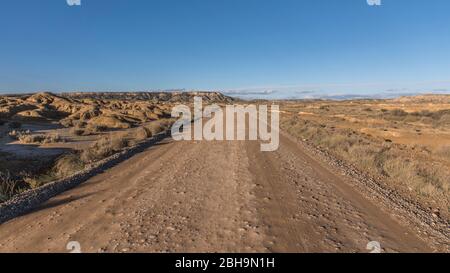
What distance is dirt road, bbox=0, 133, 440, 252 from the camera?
545 cm

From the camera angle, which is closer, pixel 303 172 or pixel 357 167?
pixel 303 172

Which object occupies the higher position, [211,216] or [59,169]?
[211,216]

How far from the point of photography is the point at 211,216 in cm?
670

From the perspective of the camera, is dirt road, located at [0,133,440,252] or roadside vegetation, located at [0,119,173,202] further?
roadside vegetation, located at [0,119,173,202]

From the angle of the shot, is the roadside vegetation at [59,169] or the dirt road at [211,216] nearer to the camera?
the dirt road at [211,216]

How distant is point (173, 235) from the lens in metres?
5.75

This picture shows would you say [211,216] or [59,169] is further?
[59,169]

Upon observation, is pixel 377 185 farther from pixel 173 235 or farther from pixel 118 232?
pixel 118 232

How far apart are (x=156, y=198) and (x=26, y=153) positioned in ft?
41.0

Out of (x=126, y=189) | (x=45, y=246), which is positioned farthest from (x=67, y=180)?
(x=45, y=246)

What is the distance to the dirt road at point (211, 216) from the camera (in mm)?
5445
